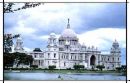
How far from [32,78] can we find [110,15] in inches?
27.2

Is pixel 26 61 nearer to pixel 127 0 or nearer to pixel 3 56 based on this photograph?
pixel 3 56

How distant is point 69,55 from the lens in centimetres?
1025

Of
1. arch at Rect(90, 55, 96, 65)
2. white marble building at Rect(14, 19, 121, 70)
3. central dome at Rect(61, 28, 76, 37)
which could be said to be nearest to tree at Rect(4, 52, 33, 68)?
white marble building at Rect(14, 19, 121, 70)

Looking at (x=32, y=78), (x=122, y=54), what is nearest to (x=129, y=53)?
(x=122, y=54)

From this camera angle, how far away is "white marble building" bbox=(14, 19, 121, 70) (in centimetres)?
1022

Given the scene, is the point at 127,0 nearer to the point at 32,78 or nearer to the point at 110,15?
the point at 110,15

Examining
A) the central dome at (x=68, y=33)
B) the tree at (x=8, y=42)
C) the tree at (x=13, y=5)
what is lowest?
the tree at (x=8, y=42)

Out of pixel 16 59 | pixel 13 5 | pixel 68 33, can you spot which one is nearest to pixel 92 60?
pixel 68 33

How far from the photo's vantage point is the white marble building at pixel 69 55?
33.5ft

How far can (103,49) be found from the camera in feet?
33.6

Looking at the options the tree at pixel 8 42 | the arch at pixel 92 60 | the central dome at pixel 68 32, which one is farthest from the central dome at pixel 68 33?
the tree at pixel 8 42

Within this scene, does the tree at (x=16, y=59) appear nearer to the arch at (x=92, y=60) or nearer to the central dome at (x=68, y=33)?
the central dome at (x=68, y=33)

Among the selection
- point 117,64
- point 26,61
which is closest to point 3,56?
point 26,61

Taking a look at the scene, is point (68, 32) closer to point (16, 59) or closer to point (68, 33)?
point (68, 33)
